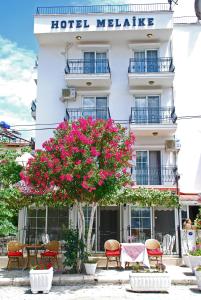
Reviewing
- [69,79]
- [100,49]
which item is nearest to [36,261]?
[69,79]

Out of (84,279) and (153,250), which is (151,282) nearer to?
(84,279)

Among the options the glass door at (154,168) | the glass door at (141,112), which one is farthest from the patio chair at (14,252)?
the glass door at (141,112)

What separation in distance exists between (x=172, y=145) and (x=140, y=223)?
483 centimetres

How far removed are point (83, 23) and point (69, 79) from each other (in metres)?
3.51

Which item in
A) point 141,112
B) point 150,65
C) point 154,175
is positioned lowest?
point 154,175

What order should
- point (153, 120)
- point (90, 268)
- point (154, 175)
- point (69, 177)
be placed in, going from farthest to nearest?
point (153, 120), point (154, 175), point (90, 268), point (69, 177)

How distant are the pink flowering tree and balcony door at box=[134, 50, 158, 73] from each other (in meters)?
9.39

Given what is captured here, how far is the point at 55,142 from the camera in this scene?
524 inches

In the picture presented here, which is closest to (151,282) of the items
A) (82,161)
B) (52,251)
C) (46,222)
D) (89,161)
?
(89,161)

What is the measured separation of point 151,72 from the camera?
69.8 feet

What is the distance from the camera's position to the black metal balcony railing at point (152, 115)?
829 inches

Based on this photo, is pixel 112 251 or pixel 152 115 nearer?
pixel 112 251

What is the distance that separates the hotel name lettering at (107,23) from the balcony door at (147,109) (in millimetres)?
4299

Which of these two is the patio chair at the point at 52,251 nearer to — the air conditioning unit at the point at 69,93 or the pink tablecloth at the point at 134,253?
the pink tablecloth at the point at 134,253
